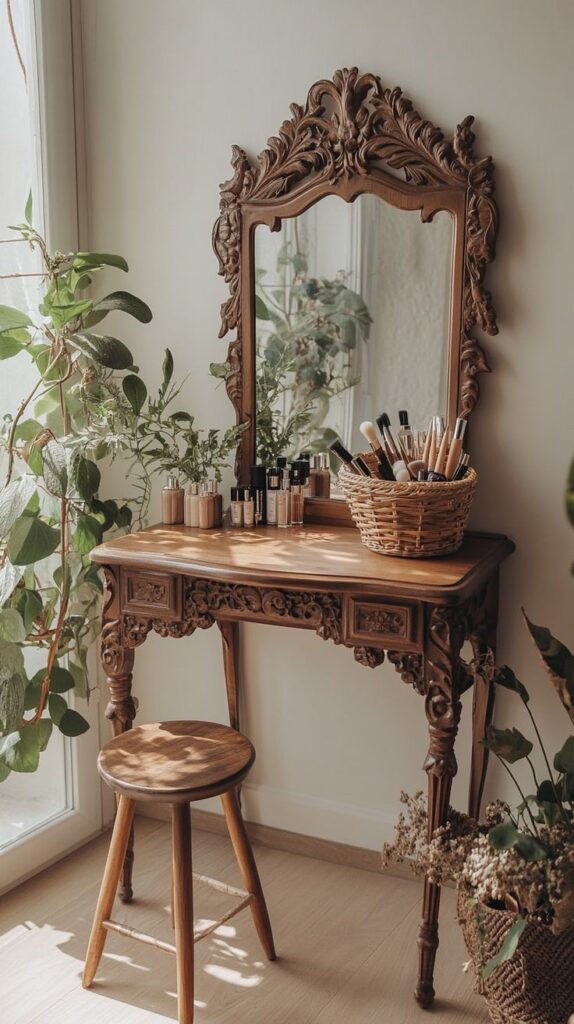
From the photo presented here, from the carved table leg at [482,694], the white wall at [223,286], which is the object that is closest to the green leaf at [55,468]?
the white wall at [223,286]

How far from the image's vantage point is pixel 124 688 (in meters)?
2.46

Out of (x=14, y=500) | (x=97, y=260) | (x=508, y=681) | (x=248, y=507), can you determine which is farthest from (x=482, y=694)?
(x=97, y=260)

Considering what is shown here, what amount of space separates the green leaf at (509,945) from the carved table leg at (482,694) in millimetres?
493

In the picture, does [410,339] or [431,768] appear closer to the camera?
[431,768]

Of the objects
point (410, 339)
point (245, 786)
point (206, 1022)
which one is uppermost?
point (410, 339)

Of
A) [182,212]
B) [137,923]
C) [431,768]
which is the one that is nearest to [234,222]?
[182,212]

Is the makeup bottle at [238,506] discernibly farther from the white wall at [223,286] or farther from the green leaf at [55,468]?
the green leaf at [55,468]

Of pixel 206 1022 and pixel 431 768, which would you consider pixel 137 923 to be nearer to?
pixel 206 1022

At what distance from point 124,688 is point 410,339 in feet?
3.57

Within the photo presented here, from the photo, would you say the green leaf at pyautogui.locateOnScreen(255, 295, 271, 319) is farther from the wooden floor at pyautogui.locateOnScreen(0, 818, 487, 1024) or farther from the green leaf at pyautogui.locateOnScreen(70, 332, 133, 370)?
the wooden floor at pyautogui.locateOnScreen(0, 818, 487, 1024)

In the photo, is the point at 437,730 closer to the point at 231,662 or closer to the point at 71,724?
the point at 231,662

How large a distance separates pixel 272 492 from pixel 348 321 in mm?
464

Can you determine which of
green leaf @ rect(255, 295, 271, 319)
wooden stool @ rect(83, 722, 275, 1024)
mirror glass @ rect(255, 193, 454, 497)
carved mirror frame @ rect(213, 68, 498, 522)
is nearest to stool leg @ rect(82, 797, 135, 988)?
wooden stool @ rect(83, 722, 275, 1024)

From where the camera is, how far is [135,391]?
262 cm
